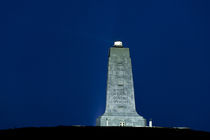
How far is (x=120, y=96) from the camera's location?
4038 cm

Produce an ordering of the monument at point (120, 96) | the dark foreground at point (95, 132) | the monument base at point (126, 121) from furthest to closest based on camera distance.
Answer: the monument at point (120, 96), the monument base at point (126, 121), the dark foreground at point (95, 132)

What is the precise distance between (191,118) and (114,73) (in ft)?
225

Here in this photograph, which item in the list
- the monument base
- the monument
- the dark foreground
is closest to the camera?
the dark foreground

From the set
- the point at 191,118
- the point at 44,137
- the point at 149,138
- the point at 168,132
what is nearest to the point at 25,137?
the point at 44,137

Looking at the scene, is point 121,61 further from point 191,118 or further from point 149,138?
point 191,118

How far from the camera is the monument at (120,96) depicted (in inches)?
1563

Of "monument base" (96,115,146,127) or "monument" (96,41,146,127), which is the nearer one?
"monument base" (96,115,146,127)

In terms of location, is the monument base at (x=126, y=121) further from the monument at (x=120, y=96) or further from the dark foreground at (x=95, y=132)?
the dark foreground at (x=95, y=132)

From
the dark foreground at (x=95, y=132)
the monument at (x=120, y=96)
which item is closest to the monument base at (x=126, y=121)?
the monument at (x=120, y=96)

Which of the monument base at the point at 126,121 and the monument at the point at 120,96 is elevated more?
the monument at the point at 120,96

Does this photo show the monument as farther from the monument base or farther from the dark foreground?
the dark foreground

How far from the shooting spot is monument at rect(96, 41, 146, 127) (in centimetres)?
3969

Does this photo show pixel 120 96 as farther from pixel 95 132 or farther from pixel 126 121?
pixel 95 132

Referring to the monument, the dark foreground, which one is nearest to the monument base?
the monument
